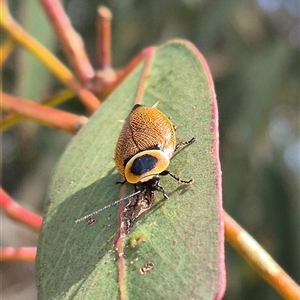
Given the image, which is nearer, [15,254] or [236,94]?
[15,254]

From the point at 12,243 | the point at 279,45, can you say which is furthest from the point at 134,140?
the point at 12,243

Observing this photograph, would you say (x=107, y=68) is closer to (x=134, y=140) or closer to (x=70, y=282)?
(x=134, y=140)

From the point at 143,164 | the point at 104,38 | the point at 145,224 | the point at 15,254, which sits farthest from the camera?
the point at 104,38

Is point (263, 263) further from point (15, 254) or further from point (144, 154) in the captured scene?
point (15, 254)

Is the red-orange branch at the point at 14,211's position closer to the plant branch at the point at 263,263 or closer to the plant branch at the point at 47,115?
the plant branch at the point at 47,115

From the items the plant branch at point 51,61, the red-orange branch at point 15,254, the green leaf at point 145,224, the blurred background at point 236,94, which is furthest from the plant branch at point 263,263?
the blurred background at point 236,94

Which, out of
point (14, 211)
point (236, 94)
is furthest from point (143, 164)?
point (236, 94)

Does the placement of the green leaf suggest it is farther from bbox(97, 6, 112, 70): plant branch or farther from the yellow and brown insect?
bbox(97, 6, 112, 70): plant branch
